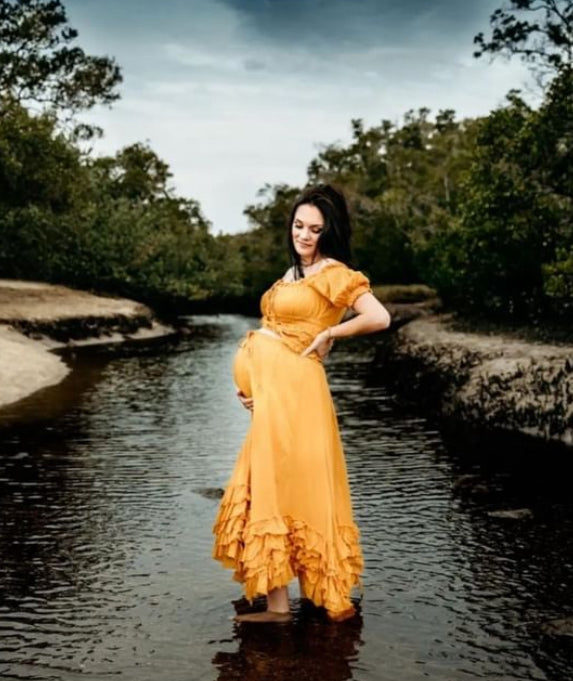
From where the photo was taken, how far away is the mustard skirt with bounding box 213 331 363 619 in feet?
16.0

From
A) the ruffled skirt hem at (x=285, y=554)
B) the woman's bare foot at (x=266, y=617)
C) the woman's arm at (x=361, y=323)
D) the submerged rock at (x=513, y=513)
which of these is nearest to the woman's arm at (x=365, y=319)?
the woman's arm at (x=361, y=323)

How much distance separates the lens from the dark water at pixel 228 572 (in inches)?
182

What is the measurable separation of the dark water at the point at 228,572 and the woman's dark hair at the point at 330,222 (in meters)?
2.05

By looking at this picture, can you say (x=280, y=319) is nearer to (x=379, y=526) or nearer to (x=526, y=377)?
(x=379, y=526)

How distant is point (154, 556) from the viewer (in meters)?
6.56

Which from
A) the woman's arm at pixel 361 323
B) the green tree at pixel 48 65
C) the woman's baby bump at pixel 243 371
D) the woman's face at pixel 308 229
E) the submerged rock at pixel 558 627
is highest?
the green tree at pixel 48 65

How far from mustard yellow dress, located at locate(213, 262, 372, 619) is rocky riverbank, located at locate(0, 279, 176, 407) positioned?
12480 mm

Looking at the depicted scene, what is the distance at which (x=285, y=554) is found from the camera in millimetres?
4871

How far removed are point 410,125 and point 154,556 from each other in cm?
7300

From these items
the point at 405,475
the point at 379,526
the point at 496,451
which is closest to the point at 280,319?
the point at 379,526

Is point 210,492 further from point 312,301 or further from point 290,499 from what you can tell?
point 312,301

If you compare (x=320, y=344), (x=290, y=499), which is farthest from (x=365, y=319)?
(x=290, y=499)

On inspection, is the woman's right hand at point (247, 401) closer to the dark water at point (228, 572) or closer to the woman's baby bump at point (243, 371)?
the woman's baby bump at point (243, 371)

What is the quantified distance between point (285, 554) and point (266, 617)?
0.49 meters
